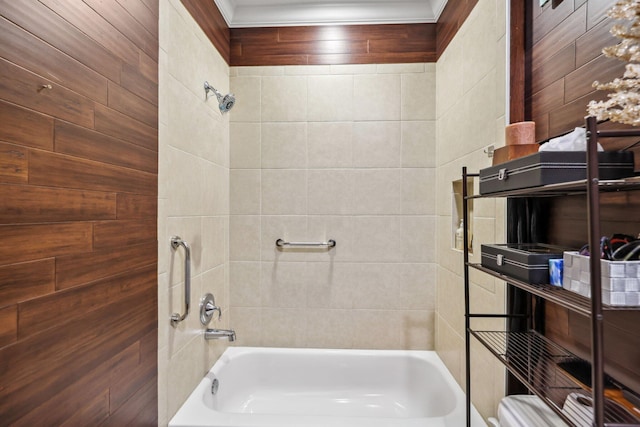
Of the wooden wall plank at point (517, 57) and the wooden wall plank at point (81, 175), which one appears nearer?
the wooden wall plank at point (81, 175)

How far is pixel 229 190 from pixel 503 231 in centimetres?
163

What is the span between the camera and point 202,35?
6.27ft

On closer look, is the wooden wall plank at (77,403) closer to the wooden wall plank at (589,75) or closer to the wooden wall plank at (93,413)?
the wooden wall plank at (93,413)

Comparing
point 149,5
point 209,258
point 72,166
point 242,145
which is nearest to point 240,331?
point 209,258

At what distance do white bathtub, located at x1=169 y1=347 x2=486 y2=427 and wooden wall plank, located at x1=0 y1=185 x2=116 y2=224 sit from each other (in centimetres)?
128

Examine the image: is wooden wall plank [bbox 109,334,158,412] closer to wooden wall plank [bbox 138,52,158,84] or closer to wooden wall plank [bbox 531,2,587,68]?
wooden wall plank [bbox 138,52,158,84]

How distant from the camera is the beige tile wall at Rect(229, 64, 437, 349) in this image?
7.65 ft

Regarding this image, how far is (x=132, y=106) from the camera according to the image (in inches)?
49.4

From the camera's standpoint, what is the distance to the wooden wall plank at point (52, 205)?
79 cm

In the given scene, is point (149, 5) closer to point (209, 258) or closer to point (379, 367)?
point (209, 258)

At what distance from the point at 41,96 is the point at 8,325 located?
1.71 feet

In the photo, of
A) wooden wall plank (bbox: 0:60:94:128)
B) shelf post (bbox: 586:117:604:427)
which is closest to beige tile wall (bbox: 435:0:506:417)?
shelf post (bbox: 586:117:604:427)

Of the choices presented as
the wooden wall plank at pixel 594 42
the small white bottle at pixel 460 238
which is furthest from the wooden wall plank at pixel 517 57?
the small white bottle at pixel 460 238

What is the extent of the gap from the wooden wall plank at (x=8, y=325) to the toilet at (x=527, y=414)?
4.32 feet
